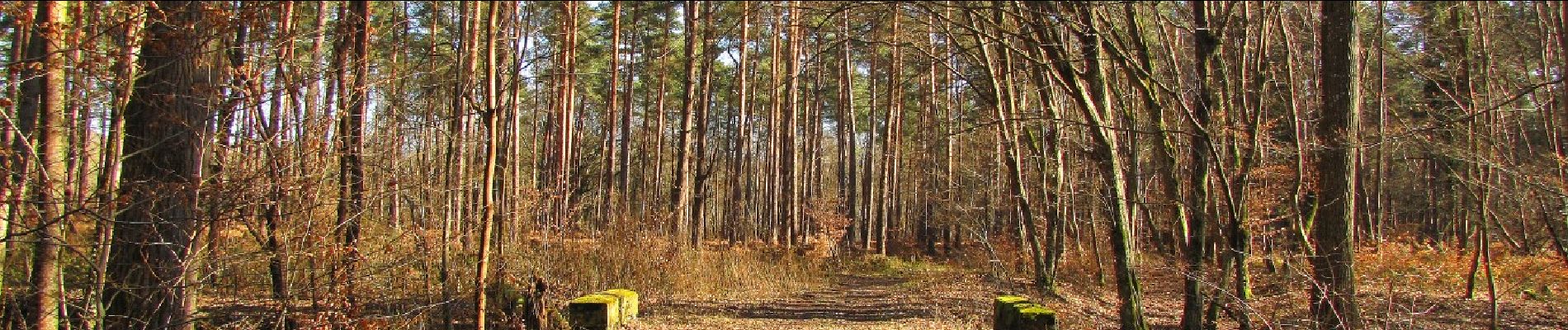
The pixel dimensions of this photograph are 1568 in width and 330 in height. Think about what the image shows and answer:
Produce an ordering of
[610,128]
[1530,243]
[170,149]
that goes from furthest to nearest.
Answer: [610,128] < [1530,243] < [170,149]

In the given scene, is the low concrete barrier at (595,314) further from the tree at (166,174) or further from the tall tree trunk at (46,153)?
the tall tree trunk at (46,153)

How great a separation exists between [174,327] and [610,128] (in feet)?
45.9

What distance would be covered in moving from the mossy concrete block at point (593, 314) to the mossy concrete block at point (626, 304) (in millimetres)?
355

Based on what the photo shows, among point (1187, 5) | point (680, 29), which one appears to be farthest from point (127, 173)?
point (680, 29)

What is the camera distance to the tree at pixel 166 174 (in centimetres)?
424

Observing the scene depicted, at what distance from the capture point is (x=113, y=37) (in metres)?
4.13

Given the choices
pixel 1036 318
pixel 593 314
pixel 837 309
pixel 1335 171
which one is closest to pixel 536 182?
pixel 593 314

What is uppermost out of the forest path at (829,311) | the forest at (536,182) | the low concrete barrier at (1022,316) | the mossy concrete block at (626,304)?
the forest at (536,182)

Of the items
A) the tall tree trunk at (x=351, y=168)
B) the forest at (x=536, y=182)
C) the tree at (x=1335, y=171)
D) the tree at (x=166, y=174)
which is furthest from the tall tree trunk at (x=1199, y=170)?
the tree at (x=166, y=174)

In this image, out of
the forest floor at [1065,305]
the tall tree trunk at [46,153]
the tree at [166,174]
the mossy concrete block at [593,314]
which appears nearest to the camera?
the tall tree trunk at [46,153]

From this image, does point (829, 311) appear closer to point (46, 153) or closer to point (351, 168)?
point (351, 168)

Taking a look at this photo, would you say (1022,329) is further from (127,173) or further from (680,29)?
(680,29)

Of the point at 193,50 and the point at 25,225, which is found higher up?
the point at 193,50

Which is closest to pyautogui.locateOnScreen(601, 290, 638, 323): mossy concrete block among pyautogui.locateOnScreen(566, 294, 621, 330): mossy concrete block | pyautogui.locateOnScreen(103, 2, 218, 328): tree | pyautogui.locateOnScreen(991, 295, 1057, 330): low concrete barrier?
pyautogui.locateOnScreen(566, 294, 621, 330): mossy concrete block
